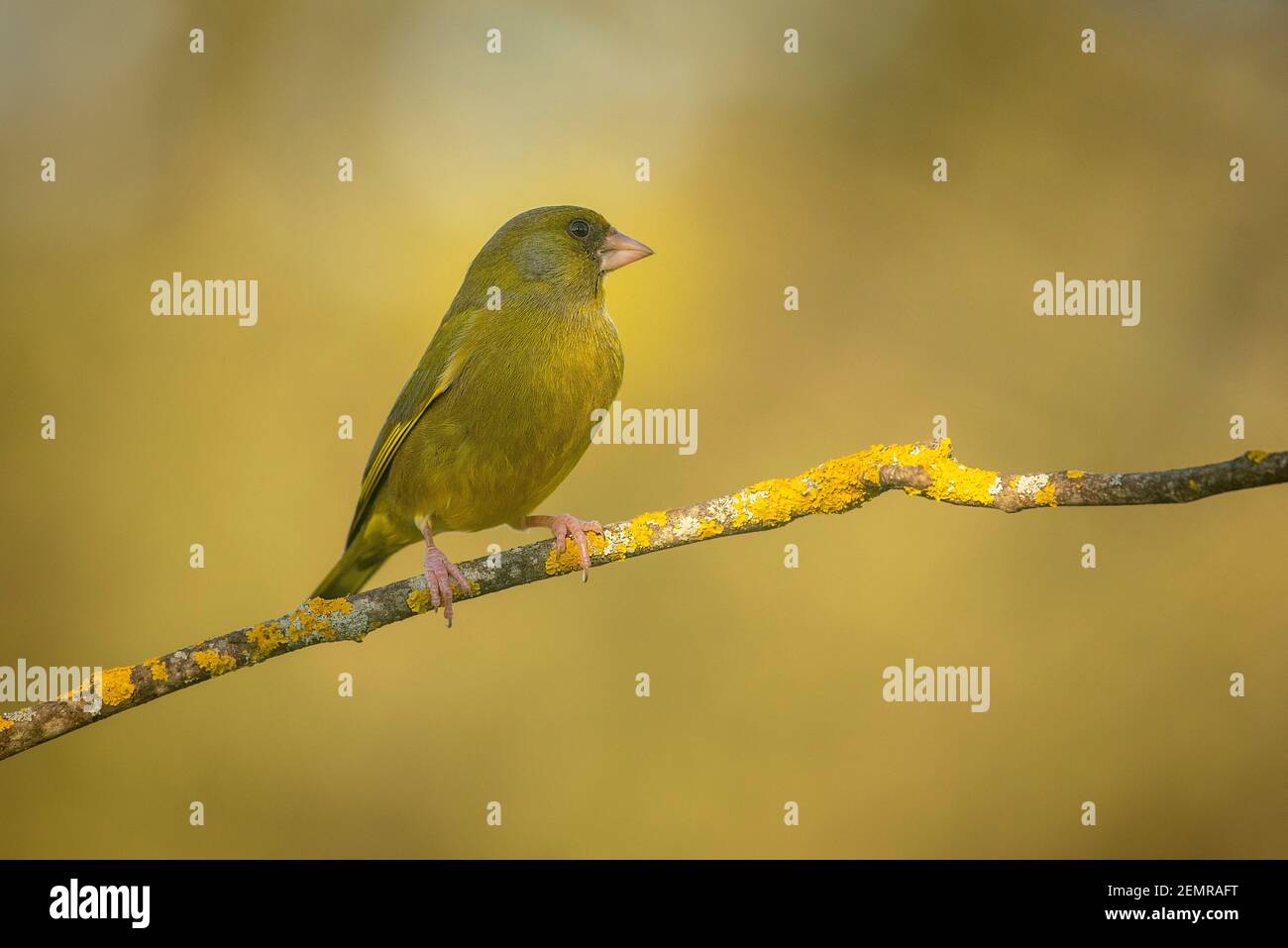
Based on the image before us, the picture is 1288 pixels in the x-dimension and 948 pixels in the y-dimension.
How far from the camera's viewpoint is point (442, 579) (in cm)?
386

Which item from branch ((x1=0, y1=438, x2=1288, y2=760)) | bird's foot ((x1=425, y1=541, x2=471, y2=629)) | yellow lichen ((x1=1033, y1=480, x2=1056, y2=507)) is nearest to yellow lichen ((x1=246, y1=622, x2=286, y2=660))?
branch ((x1=0, y1=438, x2=1288, y2=760))

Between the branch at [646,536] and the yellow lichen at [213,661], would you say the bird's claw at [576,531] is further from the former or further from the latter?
the yellow lichen at [213,661]

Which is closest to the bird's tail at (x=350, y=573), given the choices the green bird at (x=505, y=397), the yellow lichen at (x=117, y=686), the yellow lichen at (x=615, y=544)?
the green bird at (x=505, y=397)

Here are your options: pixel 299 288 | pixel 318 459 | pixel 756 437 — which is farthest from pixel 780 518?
pixel 299 288

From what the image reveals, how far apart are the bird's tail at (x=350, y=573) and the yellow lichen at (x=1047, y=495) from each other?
2970mm

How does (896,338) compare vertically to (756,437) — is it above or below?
above

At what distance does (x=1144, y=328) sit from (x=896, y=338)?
169 centimetres

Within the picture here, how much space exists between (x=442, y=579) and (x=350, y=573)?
128 cm

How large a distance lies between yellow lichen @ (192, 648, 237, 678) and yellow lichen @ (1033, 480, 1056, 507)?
2305mm

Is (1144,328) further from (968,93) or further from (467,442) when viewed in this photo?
(467,442)

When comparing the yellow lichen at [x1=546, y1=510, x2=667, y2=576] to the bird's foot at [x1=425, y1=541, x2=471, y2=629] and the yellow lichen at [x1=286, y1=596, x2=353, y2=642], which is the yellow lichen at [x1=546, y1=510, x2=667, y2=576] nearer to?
the bird's foot at [x1=425, y1=541, x2=471, y2=629]

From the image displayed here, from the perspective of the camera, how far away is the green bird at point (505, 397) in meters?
4.25

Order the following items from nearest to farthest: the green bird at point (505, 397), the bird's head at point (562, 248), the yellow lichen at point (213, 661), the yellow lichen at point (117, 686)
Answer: the yellow lichen at point (117, 686), the yellow lichen at point (213, 661), the green bird at point (505, 397), the bird's head at point (562, 248)

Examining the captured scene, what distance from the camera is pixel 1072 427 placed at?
7625 millimetres
